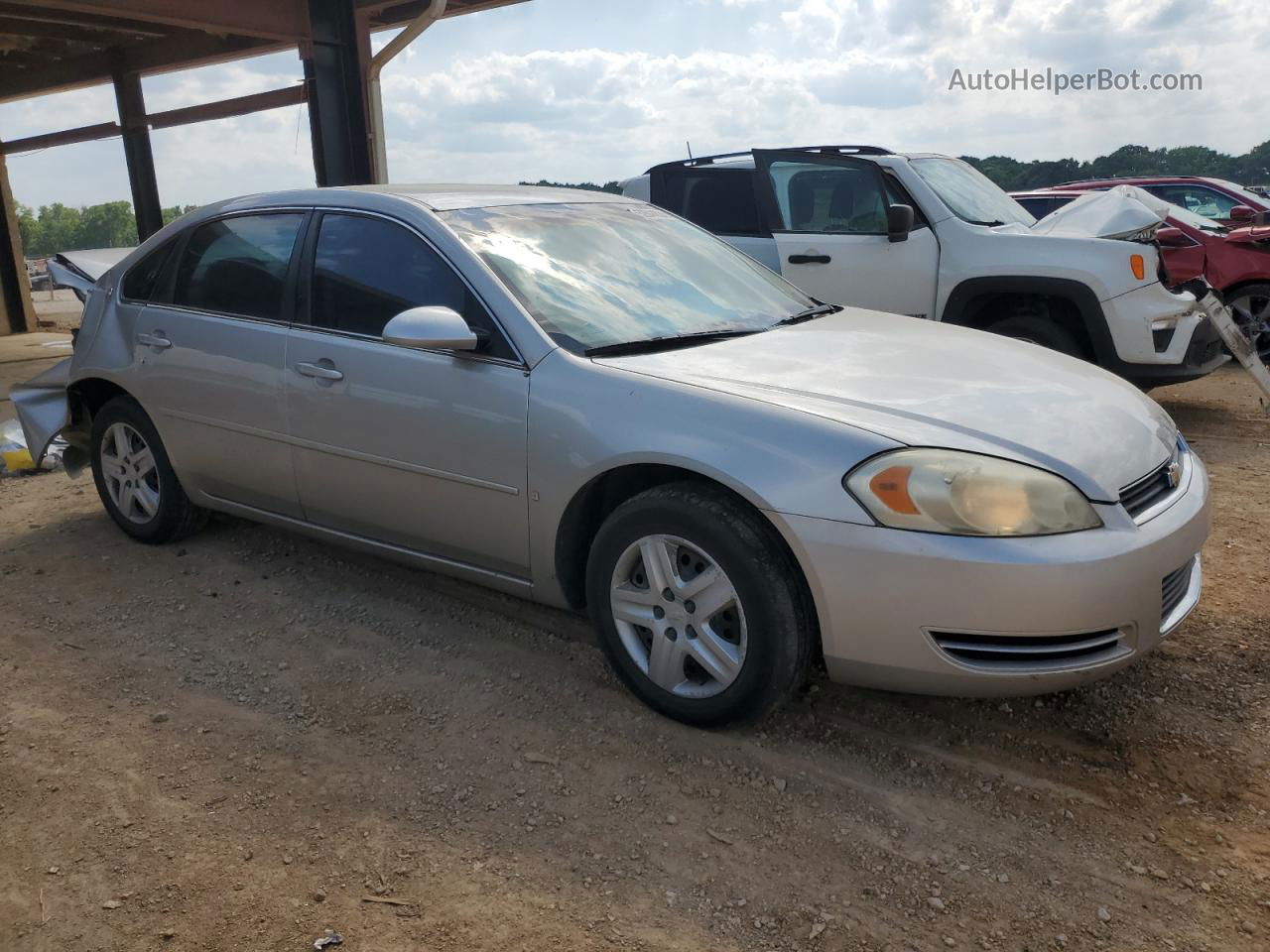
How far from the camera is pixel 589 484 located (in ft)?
10.5

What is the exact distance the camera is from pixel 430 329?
3.27 metres

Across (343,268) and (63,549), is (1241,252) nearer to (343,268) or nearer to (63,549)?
(343,268)

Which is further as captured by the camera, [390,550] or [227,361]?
[227,361]

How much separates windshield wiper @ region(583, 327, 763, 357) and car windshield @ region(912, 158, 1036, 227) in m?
4.08

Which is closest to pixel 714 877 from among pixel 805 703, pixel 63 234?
pixel 805 703

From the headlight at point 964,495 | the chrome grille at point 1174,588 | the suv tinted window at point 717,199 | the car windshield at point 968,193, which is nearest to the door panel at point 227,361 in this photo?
the headlight at point 964,495

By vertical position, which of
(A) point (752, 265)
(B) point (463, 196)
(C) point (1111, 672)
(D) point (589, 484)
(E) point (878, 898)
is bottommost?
(E) point (878, 898)

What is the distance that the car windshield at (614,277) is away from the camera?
347 cm

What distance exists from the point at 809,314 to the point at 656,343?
0.92 m

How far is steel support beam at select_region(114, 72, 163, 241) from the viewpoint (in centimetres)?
1305

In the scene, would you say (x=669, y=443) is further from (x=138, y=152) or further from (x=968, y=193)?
(x=138, y=152)

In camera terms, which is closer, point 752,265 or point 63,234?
point 752,265

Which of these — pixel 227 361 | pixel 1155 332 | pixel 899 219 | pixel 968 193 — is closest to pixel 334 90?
pixel 899 219

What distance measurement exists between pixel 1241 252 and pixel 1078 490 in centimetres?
690
